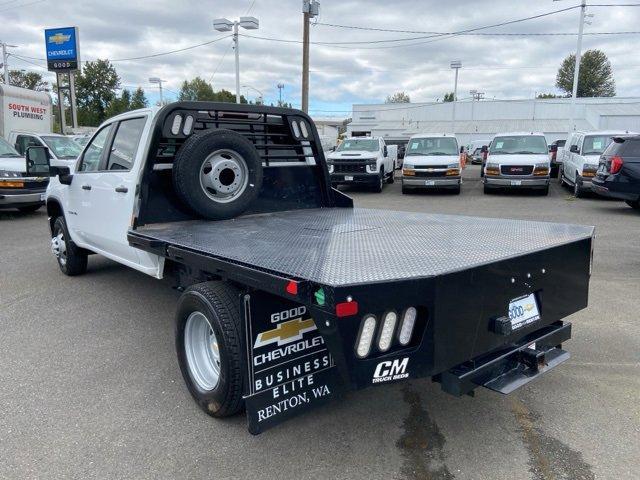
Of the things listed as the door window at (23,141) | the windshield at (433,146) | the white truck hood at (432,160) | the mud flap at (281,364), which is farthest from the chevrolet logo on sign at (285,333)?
the windshield at (433,146)

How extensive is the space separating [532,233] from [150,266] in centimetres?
289

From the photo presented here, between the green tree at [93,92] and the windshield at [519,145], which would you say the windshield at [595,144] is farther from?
the green tree at [93,92]

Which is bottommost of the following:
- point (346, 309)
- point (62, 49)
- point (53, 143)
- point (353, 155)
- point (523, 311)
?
point (523, 311)

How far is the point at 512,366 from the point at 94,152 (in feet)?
15.4

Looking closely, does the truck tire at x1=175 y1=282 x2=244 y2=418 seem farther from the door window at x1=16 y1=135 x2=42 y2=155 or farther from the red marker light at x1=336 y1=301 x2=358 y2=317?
the door window at x1=16 y1=135 x2=42 y2=155

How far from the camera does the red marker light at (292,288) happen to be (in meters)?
2.24

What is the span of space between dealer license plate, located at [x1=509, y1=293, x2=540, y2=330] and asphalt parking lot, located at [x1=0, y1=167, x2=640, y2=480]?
69 cm

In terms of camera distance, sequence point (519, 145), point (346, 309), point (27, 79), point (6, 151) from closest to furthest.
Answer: point (346, 309)
point (6, 151)
point (519, 145)
point (27, 79)

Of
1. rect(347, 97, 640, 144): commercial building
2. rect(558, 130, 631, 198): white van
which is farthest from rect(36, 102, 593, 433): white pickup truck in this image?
rect(347, 97, 640, 144): commercial building

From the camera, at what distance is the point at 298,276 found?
2309mm

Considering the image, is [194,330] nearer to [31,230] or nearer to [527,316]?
[527,316]

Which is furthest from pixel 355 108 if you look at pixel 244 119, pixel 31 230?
pixel 244 119

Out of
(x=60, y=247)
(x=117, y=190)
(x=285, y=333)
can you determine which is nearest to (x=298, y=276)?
(x=285, y=333)

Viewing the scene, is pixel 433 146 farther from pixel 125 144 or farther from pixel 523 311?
pixel 523 311
